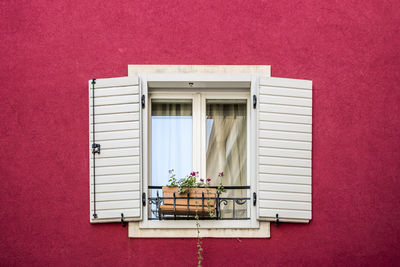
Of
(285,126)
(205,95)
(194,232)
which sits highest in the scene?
(205,95)

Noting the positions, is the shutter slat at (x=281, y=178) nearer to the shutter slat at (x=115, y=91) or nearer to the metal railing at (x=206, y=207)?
the metal railing at (x=206, y=207)

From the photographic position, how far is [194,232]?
5.80 metres

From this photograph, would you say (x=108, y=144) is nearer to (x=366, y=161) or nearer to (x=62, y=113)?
(x=62, y=113)

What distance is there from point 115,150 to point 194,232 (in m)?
1.12

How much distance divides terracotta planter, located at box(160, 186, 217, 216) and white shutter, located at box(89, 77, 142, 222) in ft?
0.93

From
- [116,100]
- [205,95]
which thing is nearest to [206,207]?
[205,95]

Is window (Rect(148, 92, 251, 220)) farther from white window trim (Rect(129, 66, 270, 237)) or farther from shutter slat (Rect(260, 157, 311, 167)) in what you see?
shutter slat (Rect(260, 157, 311, 167))

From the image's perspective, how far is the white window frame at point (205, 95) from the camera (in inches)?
228

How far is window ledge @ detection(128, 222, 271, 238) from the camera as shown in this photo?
580cm

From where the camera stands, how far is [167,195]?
5.81 metres

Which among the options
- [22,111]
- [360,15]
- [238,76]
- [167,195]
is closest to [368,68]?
[360,15]

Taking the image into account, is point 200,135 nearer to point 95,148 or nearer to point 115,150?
point 115,150

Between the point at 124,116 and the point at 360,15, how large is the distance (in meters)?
2.62

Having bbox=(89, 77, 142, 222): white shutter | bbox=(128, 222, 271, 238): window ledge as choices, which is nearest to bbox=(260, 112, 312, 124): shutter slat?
bbox=(128, 222, 271, 238): window ledge
